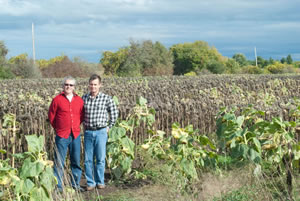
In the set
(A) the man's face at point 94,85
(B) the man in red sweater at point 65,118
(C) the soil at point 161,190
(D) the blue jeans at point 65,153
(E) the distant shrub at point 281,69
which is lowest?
(C) the soil at point 161,190

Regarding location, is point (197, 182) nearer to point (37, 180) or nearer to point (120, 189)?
point (120, 189)

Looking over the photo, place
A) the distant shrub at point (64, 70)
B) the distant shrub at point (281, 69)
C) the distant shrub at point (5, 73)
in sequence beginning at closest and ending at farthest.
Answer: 1. the distant shrub at point (5, 73)
2. the distant shrub at point (64, 70)
3. the distant shrub at point (281, 69)

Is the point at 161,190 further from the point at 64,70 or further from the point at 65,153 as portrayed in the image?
the point at 64,70

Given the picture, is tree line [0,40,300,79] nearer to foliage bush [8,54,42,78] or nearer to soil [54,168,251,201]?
foliage bush [8,54,42,78]

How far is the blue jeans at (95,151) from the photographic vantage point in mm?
5570

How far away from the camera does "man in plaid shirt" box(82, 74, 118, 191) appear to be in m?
5.51

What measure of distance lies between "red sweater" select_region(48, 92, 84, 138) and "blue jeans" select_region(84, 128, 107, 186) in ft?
0.66

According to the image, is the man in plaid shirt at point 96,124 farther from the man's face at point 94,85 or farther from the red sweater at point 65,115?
the red sweater at point 65,115

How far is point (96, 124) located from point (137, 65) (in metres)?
50.1

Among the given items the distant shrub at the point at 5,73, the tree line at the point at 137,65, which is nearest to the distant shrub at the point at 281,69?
the tree line at the point at 137,65

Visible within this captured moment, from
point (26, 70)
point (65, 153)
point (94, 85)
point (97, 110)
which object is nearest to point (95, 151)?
point (65, 153)

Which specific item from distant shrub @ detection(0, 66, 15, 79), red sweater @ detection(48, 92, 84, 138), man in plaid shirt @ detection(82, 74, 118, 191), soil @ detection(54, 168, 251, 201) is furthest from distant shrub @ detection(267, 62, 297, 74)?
red sweater @ detection(48, 92, 84, 138)

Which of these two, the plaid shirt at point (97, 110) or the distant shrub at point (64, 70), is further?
the distant shrub at point (64, 70)

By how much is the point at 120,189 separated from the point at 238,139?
1921 mm
